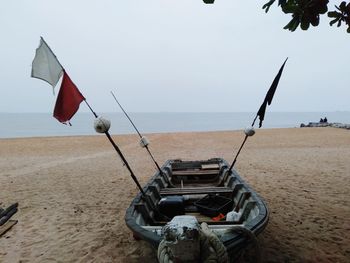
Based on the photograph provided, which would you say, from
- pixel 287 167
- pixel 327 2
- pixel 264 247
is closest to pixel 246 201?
pixel 264 247

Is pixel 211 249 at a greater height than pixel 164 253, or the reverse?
pixel 211 249

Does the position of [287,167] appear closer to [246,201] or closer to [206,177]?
[206,177]

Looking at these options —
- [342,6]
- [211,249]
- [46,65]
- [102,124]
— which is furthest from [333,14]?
[46,65]

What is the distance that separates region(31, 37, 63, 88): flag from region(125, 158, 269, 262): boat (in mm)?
2340

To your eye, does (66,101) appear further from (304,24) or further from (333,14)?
(333,14)

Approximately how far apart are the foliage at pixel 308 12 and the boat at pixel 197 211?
8.37ft

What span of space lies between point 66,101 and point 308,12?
3.54 m

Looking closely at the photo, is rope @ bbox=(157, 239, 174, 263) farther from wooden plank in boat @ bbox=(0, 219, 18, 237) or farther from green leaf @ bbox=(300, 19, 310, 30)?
wooden plank in boat @ bbox=(0, 219, 18, 237)

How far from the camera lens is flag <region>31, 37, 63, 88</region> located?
4348mm

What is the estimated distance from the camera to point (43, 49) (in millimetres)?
4363

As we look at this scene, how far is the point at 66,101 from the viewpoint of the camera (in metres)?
4.45

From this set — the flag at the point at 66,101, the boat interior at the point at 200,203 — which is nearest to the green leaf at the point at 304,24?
the boat interior at the point at 200,203

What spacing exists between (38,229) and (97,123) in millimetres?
3482

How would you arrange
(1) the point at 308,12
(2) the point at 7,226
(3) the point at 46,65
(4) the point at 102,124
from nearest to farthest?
1. (1) the point at 308,12
2. (4) the point at 102,124
3. (3) the point at 46,65
4. (2) the point at 7,226
